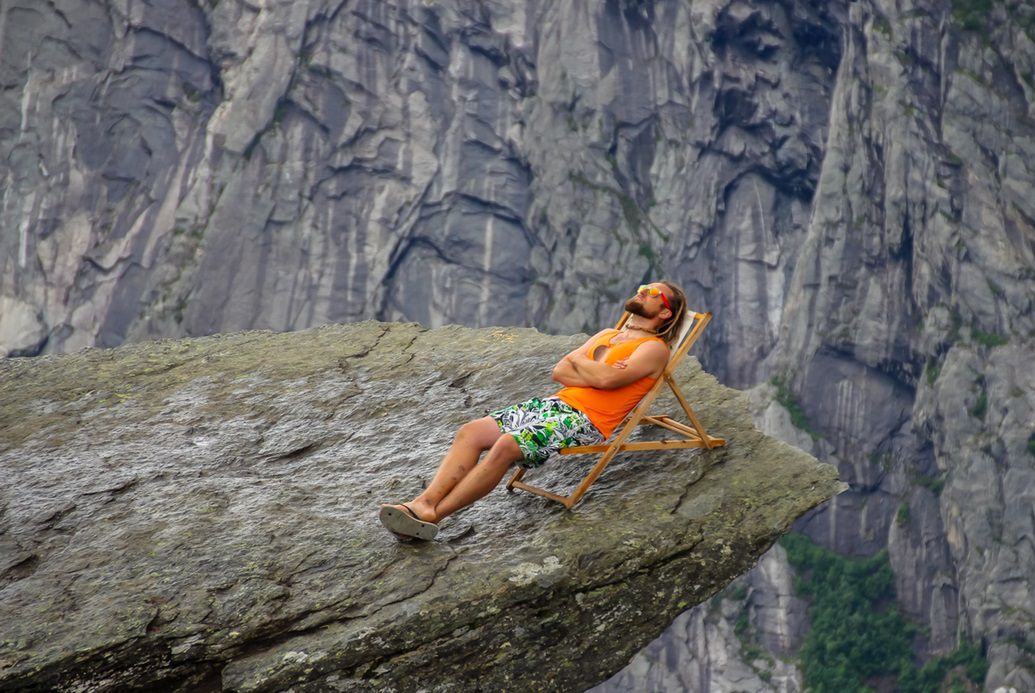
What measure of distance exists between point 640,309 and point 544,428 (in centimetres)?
166

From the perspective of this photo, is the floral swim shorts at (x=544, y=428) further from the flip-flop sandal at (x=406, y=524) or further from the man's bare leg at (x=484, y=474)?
the flip-flop sandal at (x=406, y=524)

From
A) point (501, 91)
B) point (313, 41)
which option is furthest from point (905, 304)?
point (313, 41)

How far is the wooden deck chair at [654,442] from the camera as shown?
11.8 m

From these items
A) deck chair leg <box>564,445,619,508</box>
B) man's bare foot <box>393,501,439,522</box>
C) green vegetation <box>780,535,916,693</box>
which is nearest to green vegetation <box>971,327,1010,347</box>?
green vegetation <box>780,535,916,693</box>

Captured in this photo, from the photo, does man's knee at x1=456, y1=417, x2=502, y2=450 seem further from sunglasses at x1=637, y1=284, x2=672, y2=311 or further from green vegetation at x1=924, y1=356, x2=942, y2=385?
green vegetation at x1=924, y1=356, x2=942, y2=385

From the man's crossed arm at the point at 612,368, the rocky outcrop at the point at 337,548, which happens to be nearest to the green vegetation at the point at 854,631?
the rocky outcrop at the point at 337,548

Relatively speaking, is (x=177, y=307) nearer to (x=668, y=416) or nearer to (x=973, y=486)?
(x=973, y=486)

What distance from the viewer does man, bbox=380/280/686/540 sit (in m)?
11.2

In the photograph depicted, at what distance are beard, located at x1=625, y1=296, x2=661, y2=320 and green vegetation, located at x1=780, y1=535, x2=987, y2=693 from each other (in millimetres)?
94875

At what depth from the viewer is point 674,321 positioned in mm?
12109

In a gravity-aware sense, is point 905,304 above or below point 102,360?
below

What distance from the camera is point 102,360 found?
686 inches

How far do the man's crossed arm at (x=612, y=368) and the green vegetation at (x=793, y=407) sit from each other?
102 metres

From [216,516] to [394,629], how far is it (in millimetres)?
2656
